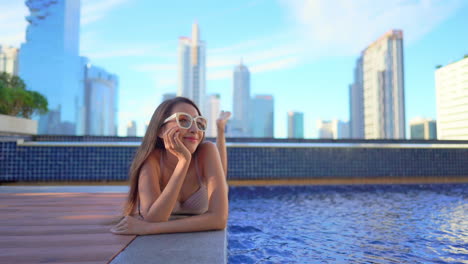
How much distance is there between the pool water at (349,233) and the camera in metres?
1.64

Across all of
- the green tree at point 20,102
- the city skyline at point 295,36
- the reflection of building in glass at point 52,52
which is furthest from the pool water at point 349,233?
the reflection of building in glass at point 52,52

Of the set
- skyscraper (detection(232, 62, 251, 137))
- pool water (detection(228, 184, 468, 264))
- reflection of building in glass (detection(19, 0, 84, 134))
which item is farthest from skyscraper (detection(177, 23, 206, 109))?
pool water (detection(228, 184, 468, 264))

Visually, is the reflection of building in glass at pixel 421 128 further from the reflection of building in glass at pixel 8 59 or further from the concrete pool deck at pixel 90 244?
the reflection of building in glass at pixel 8 59

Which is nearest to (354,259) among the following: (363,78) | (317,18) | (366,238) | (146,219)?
(366,238)

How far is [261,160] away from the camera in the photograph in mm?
6363

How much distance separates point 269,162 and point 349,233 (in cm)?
424

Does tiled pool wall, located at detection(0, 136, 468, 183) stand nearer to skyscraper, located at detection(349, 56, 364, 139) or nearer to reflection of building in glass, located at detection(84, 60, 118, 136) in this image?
skyscraper, located at detection(349, 56, 364, 139)

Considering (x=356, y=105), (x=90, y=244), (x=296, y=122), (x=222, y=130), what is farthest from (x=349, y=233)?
(x=296, y=122)

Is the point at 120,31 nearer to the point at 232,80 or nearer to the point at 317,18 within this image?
the point at 317,18

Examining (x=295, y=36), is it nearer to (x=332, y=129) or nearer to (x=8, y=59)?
(x=8, y=59)

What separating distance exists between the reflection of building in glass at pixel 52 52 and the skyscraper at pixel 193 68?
29.5 meters

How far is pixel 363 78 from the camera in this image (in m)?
73.1

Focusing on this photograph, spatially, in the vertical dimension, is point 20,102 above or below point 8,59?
below

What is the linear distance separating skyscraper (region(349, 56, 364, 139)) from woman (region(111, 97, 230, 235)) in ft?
262
